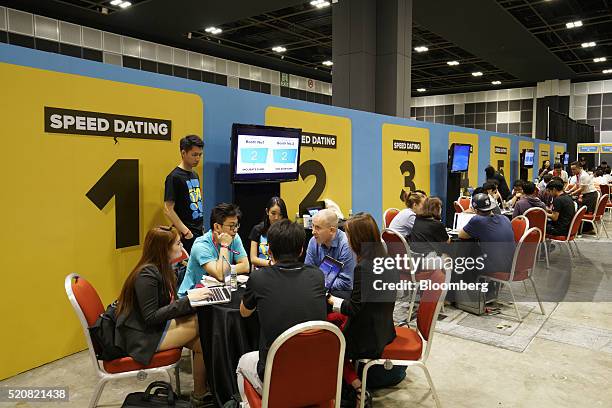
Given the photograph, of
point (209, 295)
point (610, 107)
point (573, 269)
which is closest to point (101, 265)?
point (209, 295)

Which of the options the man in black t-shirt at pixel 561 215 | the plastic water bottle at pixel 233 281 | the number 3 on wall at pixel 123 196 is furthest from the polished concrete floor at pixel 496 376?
the man in black t-shirt at pixel 561 215

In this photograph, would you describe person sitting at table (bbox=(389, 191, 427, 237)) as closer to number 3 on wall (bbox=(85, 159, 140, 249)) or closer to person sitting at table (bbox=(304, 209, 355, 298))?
person sitting at table (bbox=(304, 209, 355, 298))

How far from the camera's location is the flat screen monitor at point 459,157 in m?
8.25

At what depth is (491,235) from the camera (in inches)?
163

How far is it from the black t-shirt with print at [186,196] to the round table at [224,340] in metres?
1.40

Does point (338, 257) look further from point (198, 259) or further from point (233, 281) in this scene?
point (198, 259)

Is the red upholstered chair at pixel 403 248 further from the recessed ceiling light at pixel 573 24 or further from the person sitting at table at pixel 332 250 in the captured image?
the recessed ceiling light at pixel 573 24

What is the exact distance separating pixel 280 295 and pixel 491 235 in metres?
2.84

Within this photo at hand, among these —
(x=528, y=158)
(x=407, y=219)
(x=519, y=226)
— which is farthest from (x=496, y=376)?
(x=528, y=158)

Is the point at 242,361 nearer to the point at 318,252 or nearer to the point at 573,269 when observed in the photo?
the point at 318,252

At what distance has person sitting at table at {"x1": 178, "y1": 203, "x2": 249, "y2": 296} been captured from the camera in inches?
113

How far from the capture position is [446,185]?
8.88 meters

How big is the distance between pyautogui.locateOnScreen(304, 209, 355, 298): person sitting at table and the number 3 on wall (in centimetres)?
150

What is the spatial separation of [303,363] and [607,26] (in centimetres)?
1216
